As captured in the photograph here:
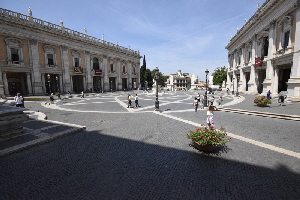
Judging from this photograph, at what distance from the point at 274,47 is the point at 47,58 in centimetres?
4201

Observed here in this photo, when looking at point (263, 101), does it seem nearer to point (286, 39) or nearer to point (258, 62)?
point (286, 39)

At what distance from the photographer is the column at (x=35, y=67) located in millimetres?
28222

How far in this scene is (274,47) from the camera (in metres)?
22.3

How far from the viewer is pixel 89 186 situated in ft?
12.6

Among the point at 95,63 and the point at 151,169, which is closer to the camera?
the point at 151,169

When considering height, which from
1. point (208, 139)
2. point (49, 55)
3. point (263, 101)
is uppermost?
point (49, 55)

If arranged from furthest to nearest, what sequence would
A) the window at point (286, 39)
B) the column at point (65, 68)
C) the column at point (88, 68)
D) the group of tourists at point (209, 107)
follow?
the column at point (88, 68) < the column at point (65, 68) < the window at point (286, 39) < the group of tourists at point (209, 107)

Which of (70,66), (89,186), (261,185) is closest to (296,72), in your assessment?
(261,185)

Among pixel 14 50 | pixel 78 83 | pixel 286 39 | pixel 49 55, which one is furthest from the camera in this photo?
pixel 78 83

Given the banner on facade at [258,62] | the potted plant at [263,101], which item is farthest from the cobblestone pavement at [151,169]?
the banner on facade at [258,62]

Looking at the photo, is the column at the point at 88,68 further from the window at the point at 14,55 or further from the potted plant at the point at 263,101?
the potted plant at the point at 263,101

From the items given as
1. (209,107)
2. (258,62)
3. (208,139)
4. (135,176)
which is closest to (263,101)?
(209,107)

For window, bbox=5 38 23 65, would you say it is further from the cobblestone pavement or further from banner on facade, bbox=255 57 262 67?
banner on facade, bbox=255 57 262 67

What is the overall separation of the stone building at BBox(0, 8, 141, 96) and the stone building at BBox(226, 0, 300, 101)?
36255 millimetres
